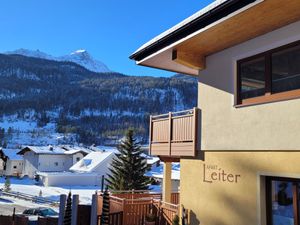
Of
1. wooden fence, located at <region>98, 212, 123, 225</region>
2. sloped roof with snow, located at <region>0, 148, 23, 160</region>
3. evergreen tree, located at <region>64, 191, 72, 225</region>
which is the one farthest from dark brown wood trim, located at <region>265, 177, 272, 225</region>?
sloped roof with snow, located at <region>0, 148, 23, 160</region>

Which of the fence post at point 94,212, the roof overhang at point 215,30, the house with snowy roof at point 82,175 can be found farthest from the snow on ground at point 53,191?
the roof overhang at point 215,30

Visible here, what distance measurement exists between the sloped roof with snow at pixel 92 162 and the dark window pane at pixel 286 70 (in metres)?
62.1

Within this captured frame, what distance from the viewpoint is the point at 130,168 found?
1484 inches

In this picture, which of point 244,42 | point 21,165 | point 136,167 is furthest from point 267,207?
point 21,165

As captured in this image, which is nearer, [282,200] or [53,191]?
[282,200]

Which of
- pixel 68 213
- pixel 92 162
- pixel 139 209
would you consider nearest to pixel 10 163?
pixel 92 162

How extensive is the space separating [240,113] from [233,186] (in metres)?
1.69

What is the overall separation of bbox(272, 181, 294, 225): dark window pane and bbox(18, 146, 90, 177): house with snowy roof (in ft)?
244

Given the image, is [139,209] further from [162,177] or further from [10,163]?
[10,163]

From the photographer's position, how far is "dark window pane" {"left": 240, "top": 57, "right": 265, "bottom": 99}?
8352 mm

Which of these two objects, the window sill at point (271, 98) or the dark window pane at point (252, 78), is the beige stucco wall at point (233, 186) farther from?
the dark window pane at point (252, 78)

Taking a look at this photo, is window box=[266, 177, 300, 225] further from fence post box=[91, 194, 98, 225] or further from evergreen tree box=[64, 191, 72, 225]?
evergreen tree box=[64, 191, 72, 225]

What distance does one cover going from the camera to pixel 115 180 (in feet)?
124

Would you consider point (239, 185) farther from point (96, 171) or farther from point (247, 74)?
point (96, 171)
